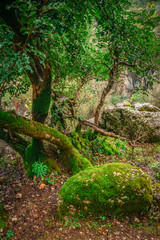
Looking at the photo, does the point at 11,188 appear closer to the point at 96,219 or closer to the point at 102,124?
the point at 96,219

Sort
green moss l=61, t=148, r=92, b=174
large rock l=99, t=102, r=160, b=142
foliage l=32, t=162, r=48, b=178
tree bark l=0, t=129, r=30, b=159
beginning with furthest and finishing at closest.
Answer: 1. large rock l=99, t=102, r=160, b=142
2. tree bark l=0, t=129, r=30, b=159
3. green moss l=61, t=148, r=92, b=174
4. foliage l=32, t=162, r=48, b=178

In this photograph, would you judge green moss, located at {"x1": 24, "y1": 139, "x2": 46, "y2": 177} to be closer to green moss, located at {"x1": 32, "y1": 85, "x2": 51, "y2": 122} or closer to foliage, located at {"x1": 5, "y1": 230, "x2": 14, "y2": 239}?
green moss, located at {"x1": 32, "y1": 85, "x2": 51, "y2": 122}

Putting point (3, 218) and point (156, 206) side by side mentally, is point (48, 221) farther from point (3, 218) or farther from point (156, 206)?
point (156, 206)

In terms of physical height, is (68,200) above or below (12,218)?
above

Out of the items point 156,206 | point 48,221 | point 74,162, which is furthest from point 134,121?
point 48,221

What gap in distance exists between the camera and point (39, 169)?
159 inches

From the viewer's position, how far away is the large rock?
816 centimetres

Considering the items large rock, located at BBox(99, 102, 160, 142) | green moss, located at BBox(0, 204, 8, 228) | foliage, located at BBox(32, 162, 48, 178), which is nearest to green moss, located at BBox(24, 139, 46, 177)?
foliage, located at BBox(32, 162, 48, 178)

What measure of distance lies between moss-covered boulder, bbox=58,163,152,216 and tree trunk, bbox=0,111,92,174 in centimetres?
133

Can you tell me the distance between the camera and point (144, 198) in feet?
9.31

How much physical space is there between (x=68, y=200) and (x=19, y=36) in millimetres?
3177

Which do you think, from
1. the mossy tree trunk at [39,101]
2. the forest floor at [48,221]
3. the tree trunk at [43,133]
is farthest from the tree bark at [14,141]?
the tree trunk at [43,133]

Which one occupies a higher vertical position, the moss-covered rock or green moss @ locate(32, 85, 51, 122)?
green moss @ locate(32, 85, 51, 122)

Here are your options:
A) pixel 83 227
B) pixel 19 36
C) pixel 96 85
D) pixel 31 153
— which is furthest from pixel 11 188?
pixel 96 85
